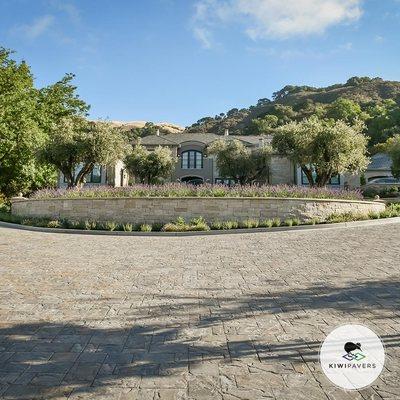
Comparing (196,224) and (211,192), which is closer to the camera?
(196,224)

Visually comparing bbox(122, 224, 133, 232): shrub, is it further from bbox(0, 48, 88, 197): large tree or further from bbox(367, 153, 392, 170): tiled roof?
bbox(367, 153, 392, 170): tiled roof

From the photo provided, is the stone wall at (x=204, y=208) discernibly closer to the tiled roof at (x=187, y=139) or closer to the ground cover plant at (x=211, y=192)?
the ground cover plant at (x=211, y=192)

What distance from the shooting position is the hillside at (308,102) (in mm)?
104125

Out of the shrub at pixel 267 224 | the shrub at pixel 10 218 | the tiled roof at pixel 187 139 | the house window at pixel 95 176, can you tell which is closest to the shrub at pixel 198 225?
the shrub at pixel 267 224

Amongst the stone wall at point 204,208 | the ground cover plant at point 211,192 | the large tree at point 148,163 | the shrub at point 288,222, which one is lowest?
the shrub at point 288,222

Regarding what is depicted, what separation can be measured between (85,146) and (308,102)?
10457 centimetres

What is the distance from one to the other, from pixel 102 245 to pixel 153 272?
511 centimetres

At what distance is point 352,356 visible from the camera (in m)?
3.79

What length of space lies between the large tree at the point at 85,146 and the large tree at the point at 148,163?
29.6ft

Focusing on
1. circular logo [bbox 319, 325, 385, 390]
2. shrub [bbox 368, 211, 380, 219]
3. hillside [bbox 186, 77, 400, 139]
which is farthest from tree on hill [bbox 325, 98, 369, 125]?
circular logo [bbox 319, 325, 385, 390]

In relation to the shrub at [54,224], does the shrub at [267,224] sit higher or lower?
higher

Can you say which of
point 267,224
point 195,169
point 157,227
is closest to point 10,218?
point 157,227

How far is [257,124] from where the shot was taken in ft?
309

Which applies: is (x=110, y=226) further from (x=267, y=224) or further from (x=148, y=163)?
(x=148, y=163)
